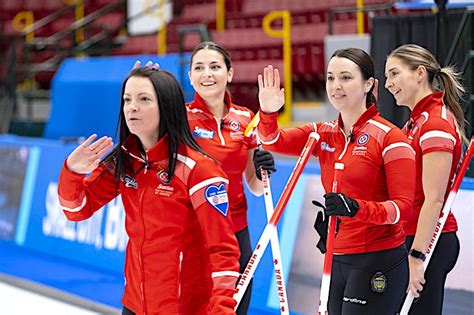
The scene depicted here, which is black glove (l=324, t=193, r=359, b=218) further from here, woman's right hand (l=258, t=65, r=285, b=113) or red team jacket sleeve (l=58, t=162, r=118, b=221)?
red team jacket sleeve (l=58, t=162, r=118, b=221)

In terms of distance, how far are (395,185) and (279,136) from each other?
0.64 m

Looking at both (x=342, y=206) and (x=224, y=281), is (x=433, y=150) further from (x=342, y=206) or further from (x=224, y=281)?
(x=224, y=281)

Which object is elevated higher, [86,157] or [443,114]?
[443,114]

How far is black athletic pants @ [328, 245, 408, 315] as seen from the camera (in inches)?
132

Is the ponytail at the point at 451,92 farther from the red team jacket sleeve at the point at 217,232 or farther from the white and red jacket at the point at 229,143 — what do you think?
the red team jacket sleeve at the point at 217,232

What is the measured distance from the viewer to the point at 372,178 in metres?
3.37

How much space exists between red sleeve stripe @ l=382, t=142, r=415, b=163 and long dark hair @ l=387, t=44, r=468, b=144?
52cm

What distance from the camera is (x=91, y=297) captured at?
644 centimetres

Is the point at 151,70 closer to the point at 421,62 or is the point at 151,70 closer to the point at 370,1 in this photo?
the point at 421,62

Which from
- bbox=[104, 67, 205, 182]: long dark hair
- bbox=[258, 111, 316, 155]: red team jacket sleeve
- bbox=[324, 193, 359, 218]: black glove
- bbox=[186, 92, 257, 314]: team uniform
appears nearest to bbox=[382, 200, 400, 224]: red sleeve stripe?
bbox=[324, 193, 359, 218]: black glove

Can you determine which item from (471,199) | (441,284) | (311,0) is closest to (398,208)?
(441,284)

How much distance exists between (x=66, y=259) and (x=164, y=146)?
5009 mm

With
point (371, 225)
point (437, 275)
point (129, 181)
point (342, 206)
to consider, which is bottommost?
point (437, 275)

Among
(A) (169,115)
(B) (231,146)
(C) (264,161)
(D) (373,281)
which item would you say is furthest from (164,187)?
(B) (231,146)
